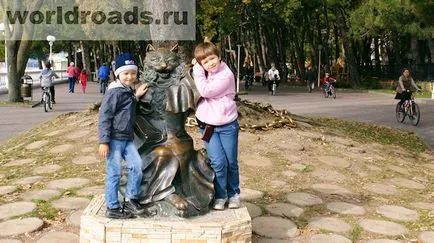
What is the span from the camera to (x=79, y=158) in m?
7.75

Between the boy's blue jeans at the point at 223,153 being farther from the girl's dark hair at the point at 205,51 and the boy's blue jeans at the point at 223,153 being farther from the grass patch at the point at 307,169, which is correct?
the grass patch at the point at 307,169

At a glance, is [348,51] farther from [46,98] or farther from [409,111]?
[46,98]

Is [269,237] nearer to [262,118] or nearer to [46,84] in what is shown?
[262,118]

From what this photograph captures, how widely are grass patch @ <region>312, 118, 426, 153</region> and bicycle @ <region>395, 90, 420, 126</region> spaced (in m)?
1.50

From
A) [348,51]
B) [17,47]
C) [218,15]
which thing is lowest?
[17,47]

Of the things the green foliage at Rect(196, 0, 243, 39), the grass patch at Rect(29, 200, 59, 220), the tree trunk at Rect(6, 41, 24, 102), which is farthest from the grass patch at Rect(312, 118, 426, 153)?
the green foliage at Rect(196, 0, 243, 39)

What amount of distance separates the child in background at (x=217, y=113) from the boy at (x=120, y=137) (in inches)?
23.3

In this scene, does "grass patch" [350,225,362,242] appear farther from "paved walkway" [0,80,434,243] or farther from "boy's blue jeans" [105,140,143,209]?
"boy's blue jeans" [105,140,143,209]

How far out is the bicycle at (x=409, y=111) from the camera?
49.0 feet

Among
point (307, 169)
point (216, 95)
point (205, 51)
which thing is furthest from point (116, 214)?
point (307, 169)

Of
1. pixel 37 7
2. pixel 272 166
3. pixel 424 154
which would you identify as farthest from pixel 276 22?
pixel 272 166

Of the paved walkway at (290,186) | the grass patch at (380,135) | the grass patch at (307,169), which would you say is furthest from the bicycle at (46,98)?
the grass patch at (307,169)

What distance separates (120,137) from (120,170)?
0.92 feet

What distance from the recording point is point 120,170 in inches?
174
